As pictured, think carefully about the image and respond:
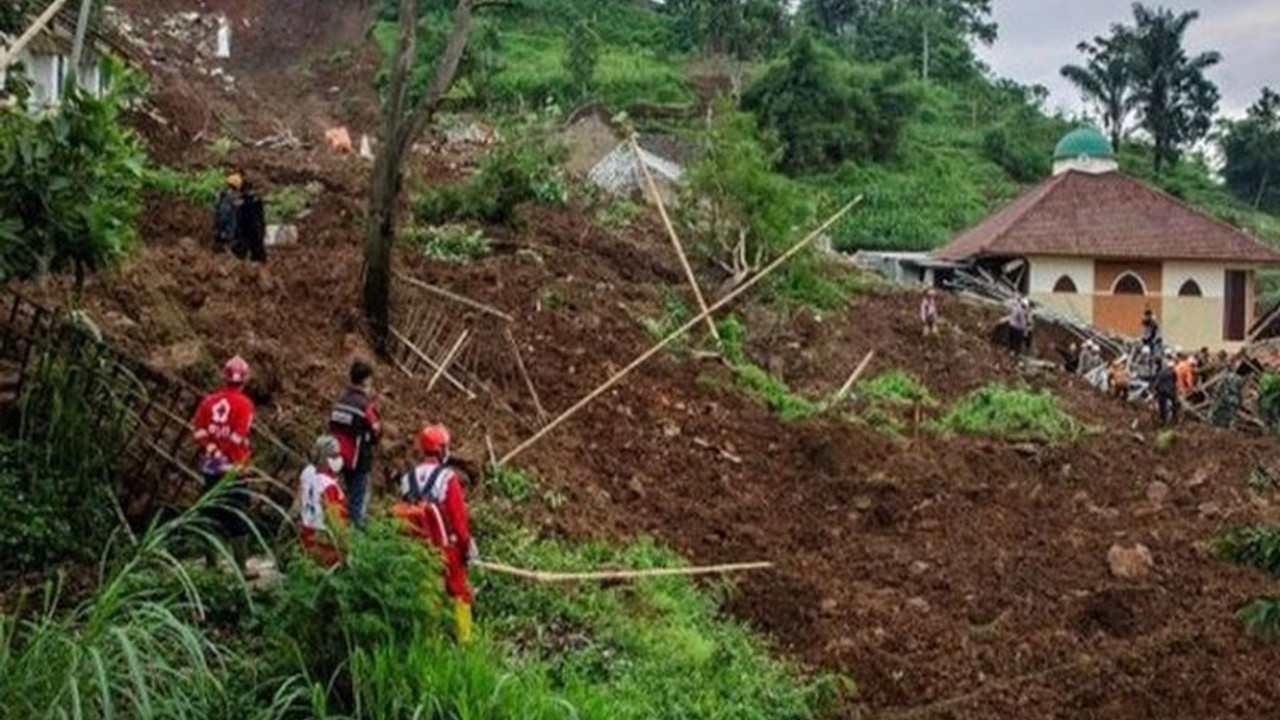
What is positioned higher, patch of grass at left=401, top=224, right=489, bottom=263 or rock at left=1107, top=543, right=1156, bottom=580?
patch of grass at left=401, top=224, right=489, bottom=263

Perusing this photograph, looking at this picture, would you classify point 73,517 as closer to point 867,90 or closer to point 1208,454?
point 1208,454

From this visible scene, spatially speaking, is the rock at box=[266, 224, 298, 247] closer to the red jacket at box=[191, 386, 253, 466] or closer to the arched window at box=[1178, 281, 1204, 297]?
the red jacket at box=[191, 386, 253, 466]

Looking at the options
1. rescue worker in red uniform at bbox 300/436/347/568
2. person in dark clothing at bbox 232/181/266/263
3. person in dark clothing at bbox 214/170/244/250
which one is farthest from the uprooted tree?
rescue worker in red uniform at bbox 300/436/347/568

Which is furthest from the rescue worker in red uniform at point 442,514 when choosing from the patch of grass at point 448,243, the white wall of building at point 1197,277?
the white wall of building at point 1197,277

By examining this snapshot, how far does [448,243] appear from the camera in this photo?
19516 mm

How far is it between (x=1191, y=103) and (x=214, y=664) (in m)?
55.1

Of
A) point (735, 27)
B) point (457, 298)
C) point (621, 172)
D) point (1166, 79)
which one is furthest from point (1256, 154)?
point (457, 298)

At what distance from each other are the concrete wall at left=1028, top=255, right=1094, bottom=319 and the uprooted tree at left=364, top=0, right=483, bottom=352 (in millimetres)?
21507

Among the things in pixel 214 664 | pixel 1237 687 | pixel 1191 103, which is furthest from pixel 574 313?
pixel 1191 103

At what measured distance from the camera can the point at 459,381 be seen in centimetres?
1460

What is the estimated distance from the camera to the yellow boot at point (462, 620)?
7.57m

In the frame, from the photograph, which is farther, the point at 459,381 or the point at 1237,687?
the point at 459,381

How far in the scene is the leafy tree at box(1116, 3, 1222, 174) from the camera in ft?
181

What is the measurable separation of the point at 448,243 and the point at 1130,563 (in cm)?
961
